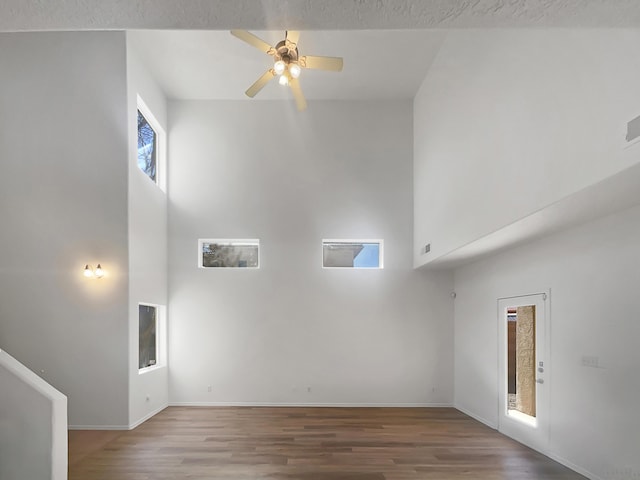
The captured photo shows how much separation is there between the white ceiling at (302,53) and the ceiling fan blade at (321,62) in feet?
2.04

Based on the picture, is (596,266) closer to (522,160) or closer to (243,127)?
(522,160)

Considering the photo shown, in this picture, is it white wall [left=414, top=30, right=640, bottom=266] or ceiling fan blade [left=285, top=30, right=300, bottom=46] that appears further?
ceiling fan blade [left=285, top=30, right=300, bottom=46]

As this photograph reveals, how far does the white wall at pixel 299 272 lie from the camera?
23.4 feet

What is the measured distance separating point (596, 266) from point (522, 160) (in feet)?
3.76

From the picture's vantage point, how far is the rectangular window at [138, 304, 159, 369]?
6227mm

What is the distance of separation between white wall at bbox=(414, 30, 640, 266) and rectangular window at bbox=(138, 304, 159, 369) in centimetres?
411

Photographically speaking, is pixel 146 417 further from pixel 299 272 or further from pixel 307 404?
pixel 299 272

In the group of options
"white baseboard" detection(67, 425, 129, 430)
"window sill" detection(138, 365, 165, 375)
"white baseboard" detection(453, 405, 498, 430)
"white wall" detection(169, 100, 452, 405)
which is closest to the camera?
"white baseboard" detection(67, 425, 129, 430)

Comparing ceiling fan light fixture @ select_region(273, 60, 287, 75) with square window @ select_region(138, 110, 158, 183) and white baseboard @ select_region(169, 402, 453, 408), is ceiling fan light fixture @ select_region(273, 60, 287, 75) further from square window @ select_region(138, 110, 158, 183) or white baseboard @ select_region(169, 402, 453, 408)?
white baseboard @ select_region(169, 402, 453, 408)

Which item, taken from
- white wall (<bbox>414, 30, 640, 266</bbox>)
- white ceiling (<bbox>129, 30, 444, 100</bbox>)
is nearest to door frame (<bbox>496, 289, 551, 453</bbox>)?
white wall (<bbox>414, 30, 640, 266</bbox>)

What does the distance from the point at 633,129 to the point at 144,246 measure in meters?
5.60

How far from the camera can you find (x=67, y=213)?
5707 millimetres

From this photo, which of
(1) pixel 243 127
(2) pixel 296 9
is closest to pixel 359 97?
(1) pixel 243 127

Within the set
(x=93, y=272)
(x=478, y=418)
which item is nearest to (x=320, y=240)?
(x=93, y=272)
